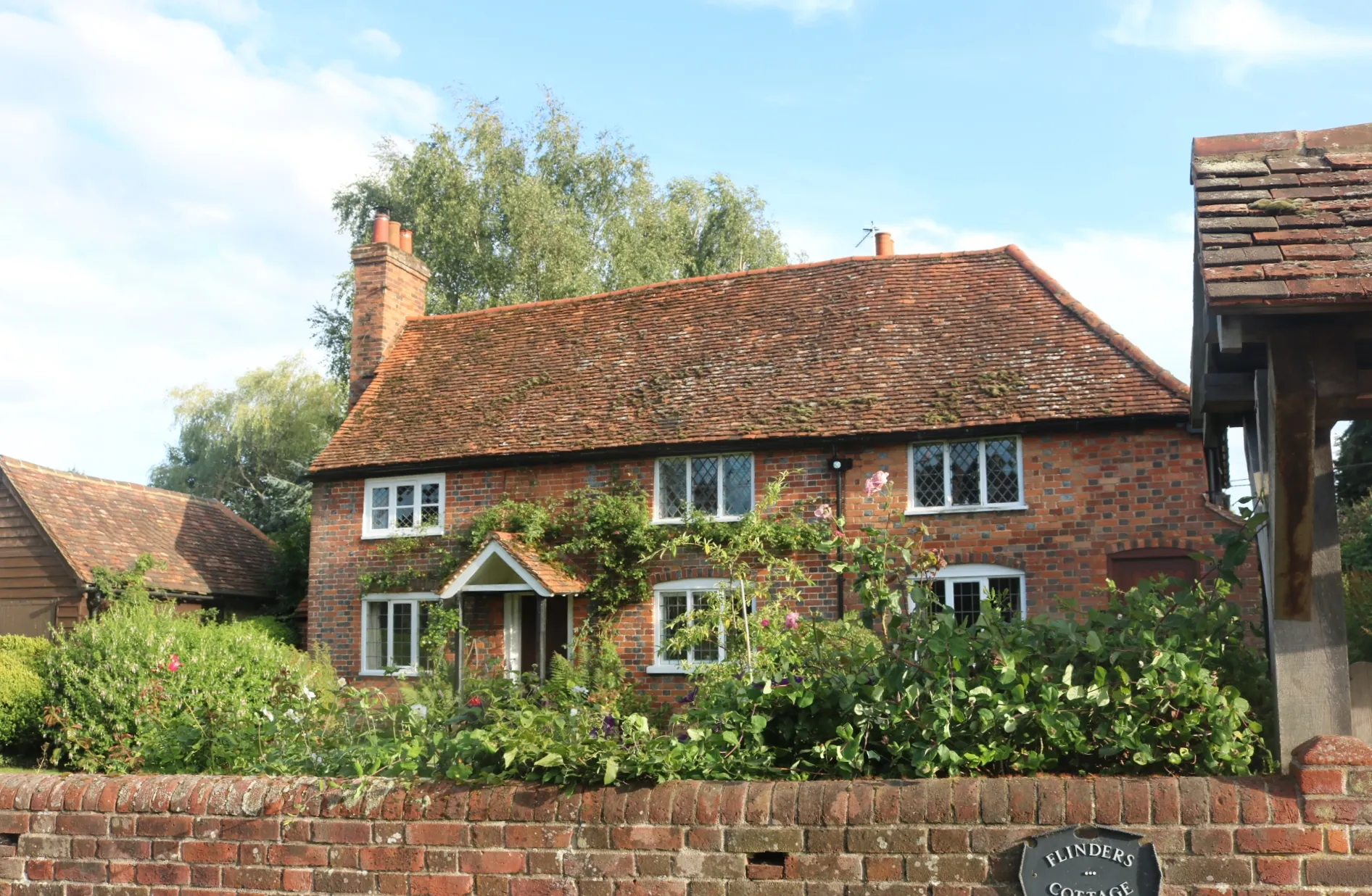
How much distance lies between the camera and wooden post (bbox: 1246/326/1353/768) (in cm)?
493

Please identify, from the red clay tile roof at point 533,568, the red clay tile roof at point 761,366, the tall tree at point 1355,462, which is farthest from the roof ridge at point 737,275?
the tall tree at point 1355,462

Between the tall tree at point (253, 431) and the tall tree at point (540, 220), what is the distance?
11.7ft

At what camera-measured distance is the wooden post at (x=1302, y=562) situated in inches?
194

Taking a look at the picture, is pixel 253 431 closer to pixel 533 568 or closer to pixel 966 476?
pixel 533 568

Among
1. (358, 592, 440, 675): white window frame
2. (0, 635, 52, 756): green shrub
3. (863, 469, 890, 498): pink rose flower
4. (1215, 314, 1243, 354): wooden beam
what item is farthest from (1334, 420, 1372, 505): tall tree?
(0, 635, 52, 756): green shrub

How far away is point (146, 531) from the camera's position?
24.7m

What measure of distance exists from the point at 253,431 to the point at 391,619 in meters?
21.0

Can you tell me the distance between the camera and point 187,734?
708cm

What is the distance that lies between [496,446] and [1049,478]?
883cm

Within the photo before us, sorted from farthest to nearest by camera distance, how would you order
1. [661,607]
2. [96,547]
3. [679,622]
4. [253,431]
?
[253,431]
[96,547]
[661,607]
[679,622]

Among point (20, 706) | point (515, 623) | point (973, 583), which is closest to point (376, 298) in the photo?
point (515, 623)

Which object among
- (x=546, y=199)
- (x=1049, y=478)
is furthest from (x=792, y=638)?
→ (x=546, y=199)

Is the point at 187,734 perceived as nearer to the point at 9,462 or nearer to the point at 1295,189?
the point at 1295,189

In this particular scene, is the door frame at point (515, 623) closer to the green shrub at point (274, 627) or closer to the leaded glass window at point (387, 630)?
the leaded glass window at point (387, 630)
